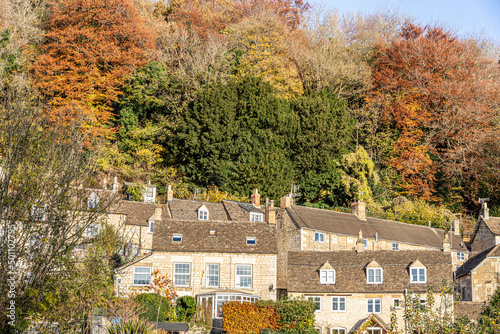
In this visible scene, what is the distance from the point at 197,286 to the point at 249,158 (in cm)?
1582

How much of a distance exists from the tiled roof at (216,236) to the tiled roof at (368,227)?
564 centimetres

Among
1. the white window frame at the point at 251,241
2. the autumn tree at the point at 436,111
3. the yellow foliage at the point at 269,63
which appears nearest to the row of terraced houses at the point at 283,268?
the white window frame at the point at 251,241

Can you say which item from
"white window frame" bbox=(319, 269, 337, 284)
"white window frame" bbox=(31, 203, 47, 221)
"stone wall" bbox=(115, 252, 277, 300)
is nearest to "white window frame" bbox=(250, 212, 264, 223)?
"stone wall" bbox=(115, 252, 277, 300)

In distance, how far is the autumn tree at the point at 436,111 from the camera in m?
49.5

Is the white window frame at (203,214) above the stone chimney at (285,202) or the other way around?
the other way around

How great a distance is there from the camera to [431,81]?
169 ft

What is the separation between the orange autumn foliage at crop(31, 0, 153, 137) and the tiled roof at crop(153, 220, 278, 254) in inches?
600

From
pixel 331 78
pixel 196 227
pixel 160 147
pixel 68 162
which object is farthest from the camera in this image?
pixel 331 78

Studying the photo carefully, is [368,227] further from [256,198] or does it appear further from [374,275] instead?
[374,275]

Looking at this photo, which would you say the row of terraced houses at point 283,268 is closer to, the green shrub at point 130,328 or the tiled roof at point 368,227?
the tiled roof at point 368,227

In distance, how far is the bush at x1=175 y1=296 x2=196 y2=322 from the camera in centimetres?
3097

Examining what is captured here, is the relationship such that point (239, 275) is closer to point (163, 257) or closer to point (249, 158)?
point (163, 257)

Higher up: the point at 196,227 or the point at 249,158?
the point at 249,158

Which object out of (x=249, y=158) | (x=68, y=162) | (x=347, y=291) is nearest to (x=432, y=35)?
(x=249, y=158)
